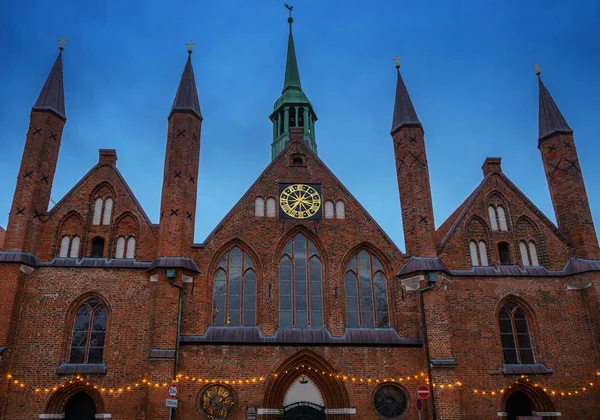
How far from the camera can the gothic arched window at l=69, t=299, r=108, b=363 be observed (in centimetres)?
2117

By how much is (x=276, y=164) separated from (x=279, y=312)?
7.27 metres

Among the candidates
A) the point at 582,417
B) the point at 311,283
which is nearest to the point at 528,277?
the point at 582,417

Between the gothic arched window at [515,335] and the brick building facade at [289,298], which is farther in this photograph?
the gothic arched window at [515,335]

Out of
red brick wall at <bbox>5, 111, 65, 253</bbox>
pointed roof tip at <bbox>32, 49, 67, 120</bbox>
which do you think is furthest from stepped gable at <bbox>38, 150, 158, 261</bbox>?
pointed roof tip at <bbox>32, 49, 67, 120</bbox>

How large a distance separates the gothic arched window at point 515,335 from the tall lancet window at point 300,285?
797 cm

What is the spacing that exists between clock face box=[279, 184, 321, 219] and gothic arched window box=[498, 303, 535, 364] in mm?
9365

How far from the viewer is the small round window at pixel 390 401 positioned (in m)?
21.1

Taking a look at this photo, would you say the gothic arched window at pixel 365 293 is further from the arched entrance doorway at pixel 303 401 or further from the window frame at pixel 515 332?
the window frame at pixel 515 332

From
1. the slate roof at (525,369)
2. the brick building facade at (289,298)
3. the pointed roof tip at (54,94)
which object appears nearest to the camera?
the brick building facade at (289,298)

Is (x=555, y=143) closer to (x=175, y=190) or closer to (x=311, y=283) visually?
(x=311, y=283)

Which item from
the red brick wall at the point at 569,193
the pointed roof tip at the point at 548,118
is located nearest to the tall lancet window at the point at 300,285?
the red brick wall at the point at 569,193

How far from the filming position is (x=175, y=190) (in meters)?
23.4

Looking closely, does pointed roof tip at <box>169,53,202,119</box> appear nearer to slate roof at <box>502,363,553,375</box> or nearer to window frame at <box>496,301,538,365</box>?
window frame at <box>496,301,538,365</box>

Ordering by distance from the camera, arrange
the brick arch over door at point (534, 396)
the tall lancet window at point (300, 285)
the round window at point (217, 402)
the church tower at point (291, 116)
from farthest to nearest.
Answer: the church tower at point (291, 116)
the tall lancet window at point (300, 285)
the brick arch over door at point (534, 396)
the round window at point (217, 402)
